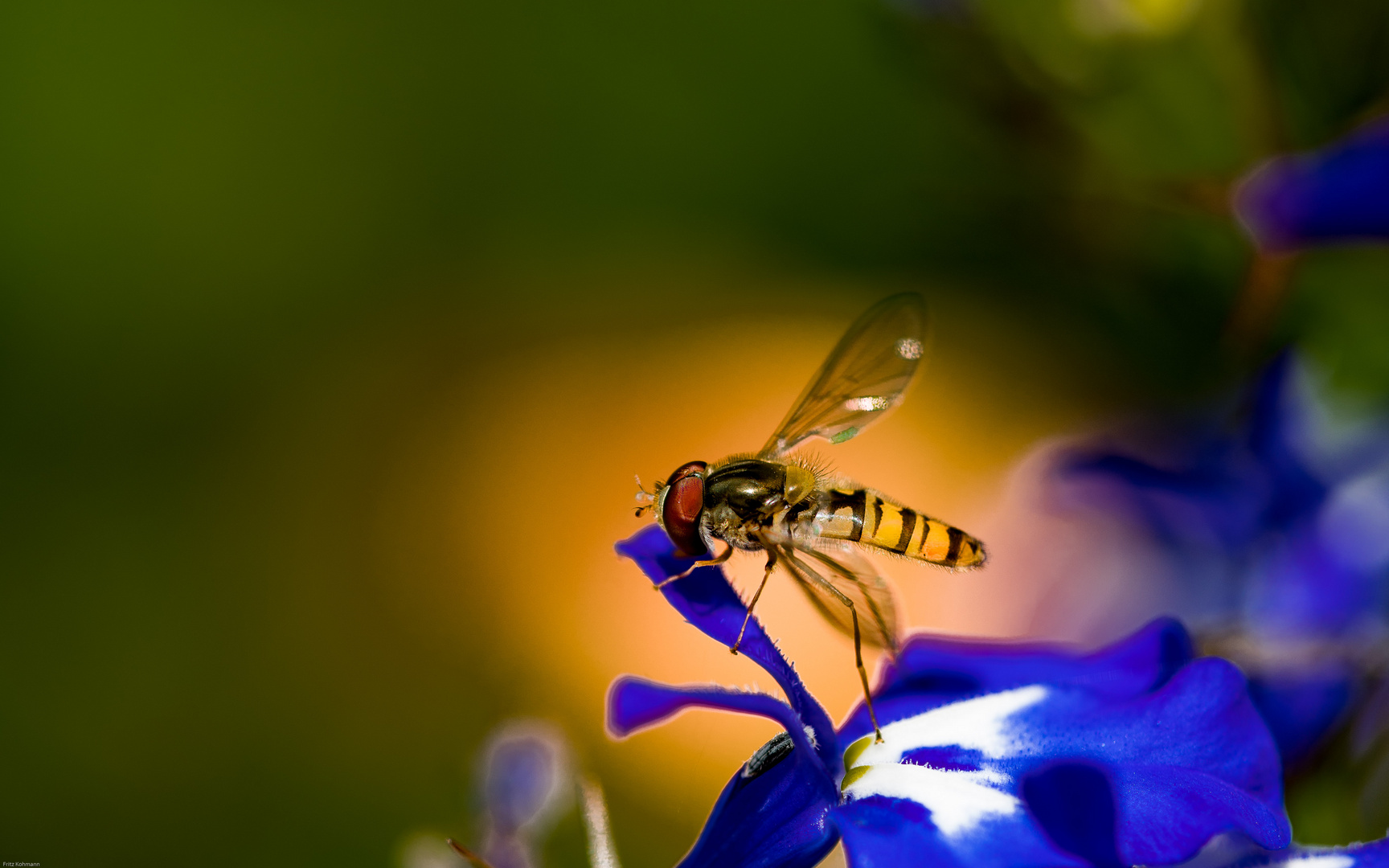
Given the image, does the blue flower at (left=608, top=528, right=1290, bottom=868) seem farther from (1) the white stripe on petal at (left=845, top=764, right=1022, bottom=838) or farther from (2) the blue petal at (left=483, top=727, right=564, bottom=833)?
(2) the blue petal at (left=483, top=727, right=564, bottom=833)

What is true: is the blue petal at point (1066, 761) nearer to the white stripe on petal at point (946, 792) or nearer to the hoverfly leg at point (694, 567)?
the white stripe on petal at point (946, 792)

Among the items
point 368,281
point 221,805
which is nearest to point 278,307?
point 368,281

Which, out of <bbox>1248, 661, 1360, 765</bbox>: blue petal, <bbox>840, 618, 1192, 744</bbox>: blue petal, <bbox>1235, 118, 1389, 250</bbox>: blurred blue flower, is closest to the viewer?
<bbox>840, 618, 1192, 744</bbox>: blue petal

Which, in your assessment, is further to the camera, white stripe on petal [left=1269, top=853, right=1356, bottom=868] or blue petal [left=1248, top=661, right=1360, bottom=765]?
blue petal [left=1248, top=661, right=1360, bottom=765]

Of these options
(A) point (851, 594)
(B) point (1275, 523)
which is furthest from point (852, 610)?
(B) point (1275, 523)

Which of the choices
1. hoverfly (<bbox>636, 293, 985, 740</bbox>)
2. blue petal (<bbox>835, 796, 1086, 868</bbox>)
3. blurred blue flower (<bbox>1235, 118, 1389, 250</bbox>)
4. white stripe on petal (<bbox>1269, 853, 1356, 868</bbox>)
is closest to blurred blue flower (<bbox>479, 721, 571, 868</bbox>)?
hoverfly (<bbox>636, 293, 985, 740</bbox>)

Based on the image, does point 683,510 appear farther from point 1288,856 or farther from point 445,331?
point 445,331
